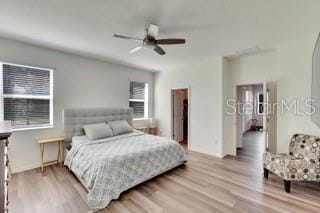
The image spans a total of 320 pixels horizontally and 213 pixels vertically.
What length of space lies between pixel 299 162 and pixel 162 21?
321 centimetres

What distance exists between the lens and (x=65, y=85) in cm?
407

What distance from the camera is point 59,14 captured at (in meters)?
2.39

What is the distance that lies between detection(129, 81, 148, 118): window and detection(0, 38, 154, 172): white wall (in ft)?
1.02

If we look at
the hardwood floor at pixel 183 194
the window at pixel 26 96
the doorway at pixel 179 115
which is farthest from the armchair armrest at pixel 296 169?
the window at pixel 26 96

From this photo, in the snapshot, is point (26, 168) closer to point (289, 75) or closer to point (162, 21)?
point (162, 21)

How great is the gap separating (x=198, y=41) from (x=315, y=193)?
335 cm

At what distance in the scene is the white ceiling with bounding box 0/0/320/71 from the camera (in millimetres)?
2158

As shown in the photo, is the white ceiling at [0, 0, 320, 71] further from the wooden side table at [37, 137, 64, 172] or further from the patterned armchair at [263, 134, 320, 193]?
the wooden side table at [37, 137, 64, 172]

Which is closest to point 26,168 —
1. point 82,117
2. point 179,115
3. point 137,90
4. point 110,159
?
point 82,117

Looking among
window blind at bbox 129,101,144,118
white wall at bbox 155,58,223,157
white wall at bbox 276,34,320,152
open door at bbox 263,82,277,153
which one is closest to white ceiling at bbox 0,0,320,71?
white wall at bbox 276,34,320,152

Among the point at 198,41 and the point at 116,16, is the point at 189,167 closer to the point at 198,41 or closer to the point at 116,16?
the point at 198,41

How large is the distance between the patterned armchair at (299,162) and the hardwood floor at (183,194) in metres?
0.26

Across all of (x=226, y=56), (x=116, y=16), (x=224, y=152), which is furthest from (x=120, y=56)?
(x=224, y=152)

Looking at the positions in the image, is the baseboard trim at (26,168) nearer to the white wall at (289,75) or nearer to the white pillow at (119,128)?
the white pillow at (119,128)
